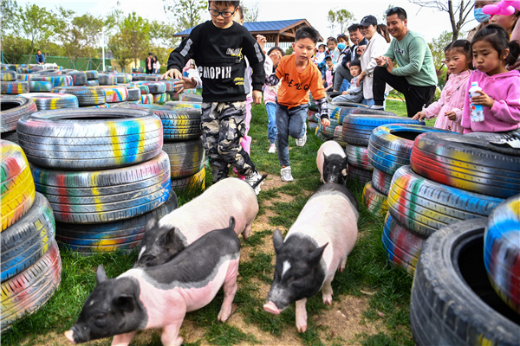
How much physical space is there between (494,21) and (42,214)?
496 centimetres

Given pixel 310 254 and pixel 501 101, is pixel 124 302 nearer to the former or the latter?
pixel 310 254

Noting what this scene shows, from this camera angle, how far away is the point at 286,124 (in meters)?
5.70

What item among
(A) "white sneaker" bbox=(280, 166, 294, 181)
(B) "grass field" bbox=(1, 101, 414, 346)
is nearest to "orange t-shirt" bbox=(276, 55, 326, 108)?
(A) "white sneaker" bbox=(280, 166, 294, 181)

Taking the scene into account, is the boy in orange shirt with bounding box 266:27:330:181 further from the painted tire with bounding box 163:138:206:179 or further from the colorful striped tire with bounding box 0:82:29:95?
the colorful striped tire with bounding box 0:82:29:95

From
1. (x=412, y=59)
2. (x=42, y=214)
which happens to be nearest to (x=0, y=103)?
(x=42, y=214)

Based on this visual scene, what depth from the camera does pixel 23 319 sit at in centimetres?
228

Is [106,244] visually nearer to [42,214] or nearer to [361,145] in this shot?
[42,214]

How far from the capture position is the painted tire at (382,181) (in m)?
3.85

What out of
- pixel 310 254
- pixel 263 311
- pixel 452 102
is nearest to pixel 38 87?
pixel 263 311

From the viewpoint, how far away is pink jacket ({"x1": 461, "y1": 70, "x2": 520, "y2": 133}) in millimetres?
3275

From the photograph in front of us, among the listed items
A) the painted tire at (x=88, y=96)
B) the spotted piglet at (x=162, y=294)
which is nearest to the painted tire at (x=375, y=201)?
the spotted piglet at (x=162, y=294)

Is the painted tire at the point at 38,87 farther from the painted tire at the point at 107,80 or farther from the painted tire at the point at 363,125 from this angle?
the painted tire at the point at 363,125

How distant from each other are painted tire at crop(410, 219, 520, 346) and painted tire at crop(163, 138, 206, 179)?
3.09m

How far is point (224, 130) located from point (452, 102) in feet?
9.62
